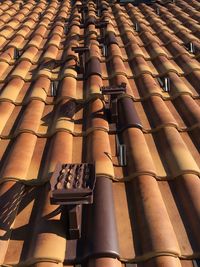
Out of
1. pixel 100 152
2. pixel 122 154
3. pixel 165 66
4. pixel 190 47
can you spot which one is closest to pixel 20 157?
pixel 100 152

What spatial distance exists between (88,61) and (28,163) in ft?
10.6

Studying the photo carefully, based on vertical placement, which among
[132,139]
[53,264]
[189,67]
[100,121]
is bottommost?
[53,264]

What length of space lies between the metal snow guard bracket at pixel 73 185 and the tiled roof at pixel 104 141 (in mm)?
357

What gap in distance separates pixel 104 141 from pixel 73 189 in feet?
4.82

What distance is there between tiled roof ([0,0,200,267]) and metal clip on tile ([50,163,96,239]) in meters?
0.18

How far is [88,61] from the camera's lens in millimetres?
6430

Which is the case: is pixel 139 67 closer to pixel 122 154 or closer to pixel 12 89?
pixel 12 89

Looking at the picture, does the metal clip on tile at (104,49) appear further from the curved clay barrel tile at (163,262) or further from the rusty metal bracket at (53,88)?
the curved clay barrel tile at (163,262)

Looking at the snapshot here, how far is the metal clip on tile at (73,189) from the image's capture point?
2619 mm

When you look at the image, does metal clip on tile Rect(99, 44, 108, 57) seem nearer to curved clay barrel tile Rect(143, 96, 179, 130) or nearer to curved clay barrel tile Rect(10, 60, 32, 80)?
curved clay barrel tile Rect(10, 60, 32, 80)

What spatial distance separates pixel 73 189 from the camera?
2648mm

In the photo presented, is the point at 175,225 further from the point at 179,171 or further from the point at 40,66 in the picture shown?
the point at 40,66

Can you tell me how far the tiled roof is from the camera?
276 cm

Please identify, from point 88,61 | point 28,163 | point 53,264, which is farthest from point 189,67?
point 53,264
